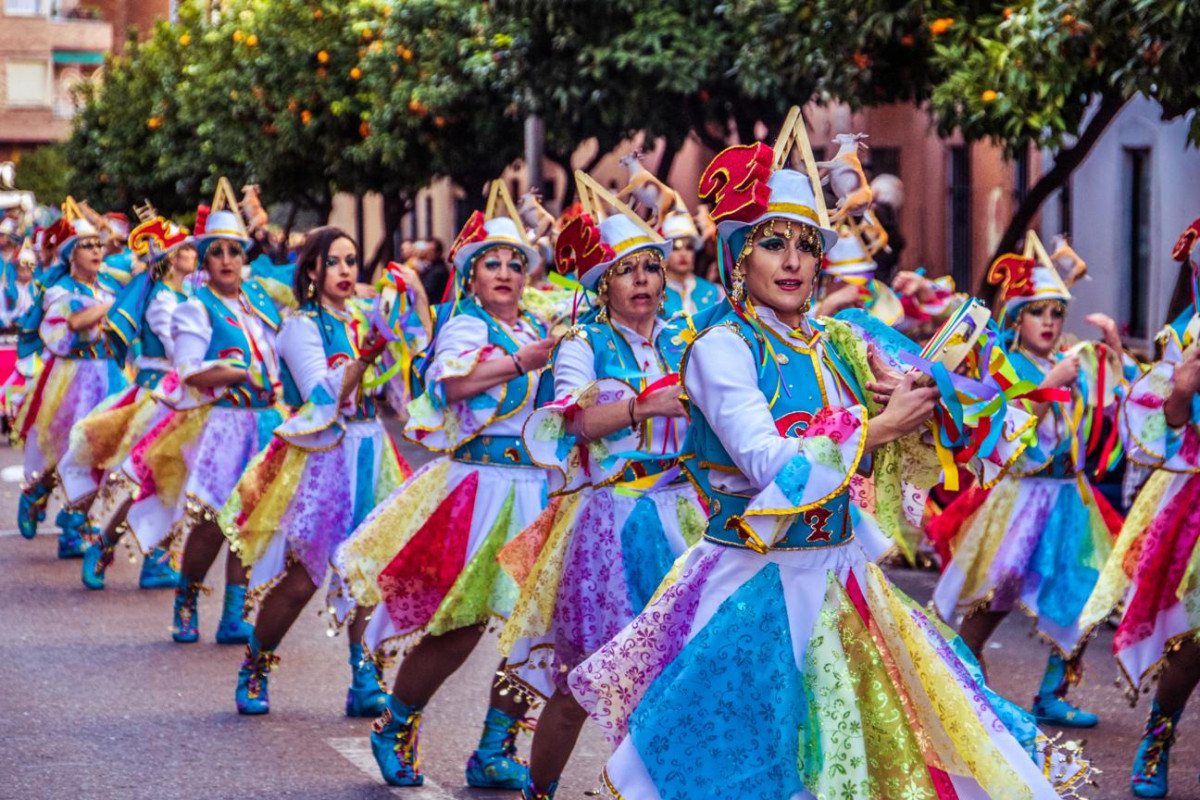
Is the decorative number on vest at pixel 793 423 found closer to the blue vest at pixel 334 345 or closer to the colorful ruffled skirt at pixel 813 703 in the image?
the colorful ruffled skirt at pixel 813 703

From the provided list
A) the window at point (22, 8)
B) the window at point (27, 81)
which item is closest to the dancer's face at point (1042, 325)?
the window at point (27, 81)

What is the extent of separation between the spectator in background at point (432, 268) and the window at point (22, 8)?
161 ft

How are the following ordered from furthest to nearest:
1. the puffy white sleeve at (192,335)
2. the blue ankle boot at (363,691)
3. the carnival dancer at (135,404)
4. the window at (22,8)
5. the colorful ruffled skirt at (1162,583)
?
the window at (22,8), the carnival dancer at (135,404), the puffy white sleeve at (192,335), the blue ankle boot at (363,691), the colorful ruffled skirt at (1162,583)

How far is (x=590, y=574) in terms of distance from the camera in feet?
19.4

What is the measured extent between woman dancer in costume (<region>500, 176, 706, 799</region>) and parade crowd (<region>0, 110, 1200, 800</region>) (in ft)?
0.03

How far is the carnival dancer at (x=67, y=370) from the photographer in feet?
40.9

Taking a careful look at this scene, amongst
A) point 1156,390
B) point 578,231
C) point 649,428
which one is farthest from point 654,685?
point 1156,390

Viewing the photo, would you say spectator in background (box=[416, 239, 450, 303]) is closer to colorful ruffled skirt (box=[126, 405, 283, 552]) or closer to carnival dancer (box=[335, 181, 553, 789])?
colorful ruffled skirt (box=[126, 405, 283, 552])

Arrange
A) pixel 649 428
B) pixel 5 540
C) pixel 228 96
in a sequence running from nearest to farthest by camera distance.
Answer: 1. pixel 649 428
2. pixel 5 540
3. pixel 228 96

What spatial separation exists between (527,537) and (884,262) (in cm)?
1088

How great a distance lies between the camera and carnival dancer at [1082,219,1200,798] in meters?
6.70

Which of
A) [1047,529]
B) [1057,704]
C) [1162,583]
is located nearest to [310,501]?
[1047,529]

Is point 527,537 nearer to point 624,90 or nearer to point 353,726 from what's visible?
point 353,726

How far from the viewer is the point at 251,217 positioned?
10062 millimetres
